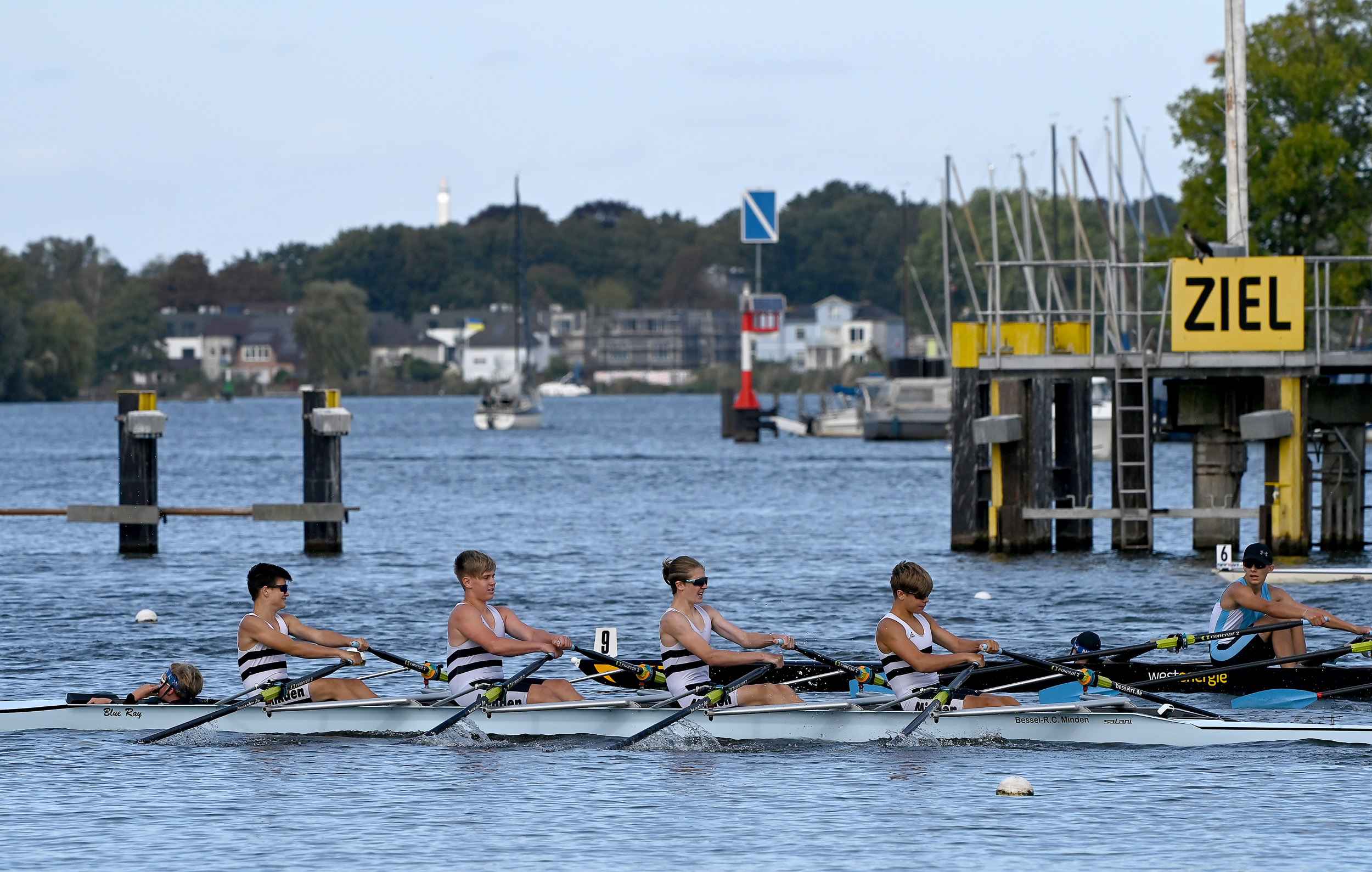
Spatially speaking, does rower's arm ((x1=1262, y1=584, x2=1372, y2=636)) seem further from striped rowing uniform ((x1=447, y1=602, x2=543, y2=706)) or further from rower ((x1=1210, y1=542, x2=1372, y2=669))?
striped rowing uniform ((x1=447, y1=602, x2=543, y2=706))

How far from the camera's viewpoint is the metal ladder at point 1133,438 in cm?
2628

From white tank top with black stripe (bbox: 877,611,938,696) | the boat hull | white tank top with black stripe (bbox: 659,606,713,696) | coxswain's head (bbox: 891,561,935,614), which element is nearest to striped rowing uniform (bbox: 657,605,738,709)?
white tank top with black stripe (bbox: 659,606,713,696)

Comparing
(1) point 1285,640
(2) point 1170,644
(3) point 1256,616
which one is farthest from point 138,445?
(1) point 1285,640

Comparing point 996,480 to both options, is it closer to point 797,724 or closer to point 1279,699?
point 1279,699

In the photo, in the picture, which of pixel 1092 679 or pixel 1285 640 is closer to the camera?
pixel 1092 679

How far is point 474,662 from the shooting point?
53.4 ft

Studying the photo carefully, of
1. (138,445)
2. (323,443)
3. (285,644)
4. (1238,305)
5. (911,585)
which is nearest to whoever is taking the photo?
(911,585)

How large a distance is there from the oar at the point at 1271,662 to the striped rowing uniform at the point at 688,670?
4.01 m

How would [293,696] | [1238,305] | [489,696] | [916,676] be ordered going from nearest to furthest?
[916,676]
[489,696]
[293,696]
[1238,305]

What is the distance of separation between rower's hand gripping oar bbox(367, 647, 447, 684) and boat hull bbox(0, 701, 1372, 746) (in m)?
0.31

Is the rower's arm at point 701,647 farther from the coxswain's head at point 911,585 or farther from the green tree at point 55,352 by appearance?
the green tree at point 55,352

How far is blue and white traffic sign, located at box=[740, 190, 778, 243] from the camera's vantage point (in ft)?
221

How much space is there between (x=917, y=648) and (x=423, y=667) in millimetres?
4075

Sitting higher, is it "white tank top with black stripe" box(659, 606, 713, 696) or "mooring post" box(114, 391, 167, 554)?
"mooring post" box(114, 391, 167, 554)
